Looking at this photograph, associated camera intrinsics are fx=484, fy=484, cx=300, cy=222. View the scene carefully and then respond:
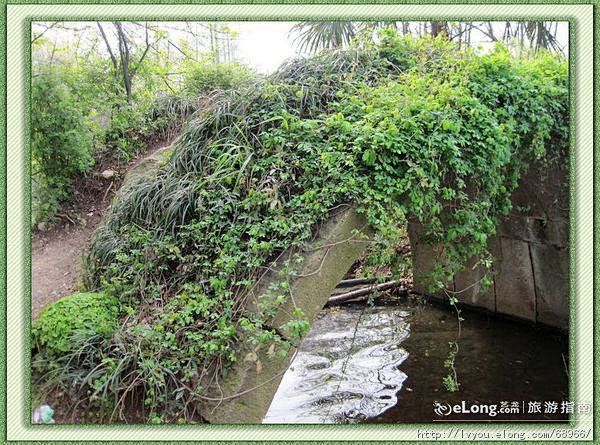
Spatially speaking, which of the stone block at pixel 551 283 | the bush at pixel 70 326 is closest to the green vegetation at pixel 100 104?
the bush at pixel 70 326

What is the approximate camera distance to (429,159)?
3.67 m

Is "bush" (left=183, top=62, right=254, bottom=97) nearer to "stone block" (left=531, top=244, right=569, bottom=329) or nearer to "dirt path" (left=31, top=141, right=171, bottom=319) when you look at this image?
"dirt path" (left=31, top=141, right=171, bottom=319)

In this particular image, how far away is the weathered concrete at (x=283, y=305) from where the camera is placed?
306 centimetres

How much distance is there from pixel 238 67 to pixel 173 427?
5.86m


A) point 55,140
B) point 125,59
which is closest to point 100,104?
point 125,59

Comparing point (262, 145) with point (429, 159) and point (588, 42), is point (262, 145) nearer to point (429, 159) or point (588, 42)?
point (429, 159)

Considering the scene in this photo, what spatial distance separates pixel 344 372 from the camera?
5.43 meters

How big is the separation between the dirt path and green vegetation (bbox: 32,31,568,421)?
1.98 ft

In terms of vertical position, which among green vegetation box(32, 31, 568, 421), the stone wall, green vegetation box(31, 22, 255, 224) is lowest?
the stone wall

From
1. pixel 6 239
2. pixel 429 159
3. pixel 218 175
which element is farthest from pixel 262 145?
pixel 6 239

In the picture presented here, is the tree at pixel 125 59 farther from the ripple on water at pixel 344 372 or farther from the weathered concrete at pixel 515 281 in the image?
the weathered concrete at pixel 515 281

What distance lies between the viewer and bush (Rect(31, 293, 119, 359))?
3.15m

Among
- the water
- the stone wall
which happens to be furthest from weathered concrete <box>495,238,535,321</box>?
the water

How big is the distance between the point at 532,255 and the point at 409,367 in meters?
2.14
